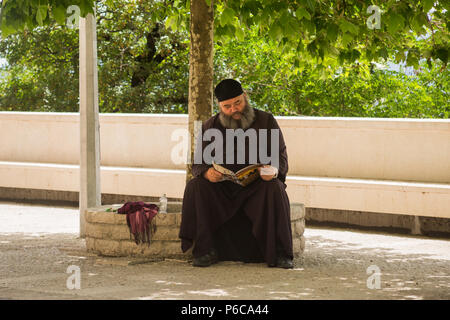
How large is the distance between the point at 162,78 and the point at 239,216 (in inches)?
542

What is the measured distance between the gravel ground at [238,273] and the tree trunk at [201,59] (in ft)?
5.32

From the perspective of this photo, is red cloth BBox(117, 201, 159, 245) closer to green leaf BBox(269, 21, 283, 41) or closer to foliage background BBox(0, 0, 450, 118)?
green leaf BBox(269, 21, 283, 41)

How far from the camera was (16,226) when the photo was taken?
10.9 meters

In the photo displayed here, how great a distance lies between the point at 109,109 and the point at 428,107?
8.54 m

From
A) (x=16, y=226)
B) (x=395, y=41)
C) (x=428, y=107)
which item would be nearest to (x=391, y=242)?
(x=395, y=41)

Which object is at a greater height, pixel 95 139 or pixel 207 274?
pixel 95 139

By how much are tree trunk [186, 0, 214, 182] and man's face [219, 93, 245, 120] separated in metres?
0.73

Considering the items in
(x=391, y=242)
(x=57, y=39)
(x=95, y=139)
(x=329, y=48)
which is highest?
(x=57, y=39)

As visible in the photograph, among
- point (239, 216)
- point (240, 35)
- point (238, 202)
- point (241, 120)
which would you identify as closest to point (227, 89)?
point (241, 120)

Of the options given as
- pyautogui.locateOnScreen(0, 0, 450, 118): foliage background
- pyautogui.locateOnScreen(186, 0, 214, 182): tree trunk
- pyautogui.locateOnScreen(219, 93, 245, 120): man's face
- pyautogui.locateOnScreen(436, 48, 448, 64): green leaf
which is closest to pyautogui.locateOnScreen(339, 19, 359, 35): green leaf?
pyautogui.locateOnScreen(436, 48, 448, 64): green leaf

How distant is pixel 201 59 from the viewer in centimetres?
849

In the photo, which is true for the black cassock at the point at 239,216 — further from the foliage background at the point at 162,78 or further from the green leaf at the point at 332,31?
the foliage background at the point at 162,78

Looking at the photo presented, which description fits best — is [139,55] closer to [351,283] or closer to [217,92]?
[217,92]

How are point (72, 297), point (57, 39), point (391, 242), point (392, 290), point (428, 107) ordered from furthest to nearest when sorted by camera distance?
point (428, 107), point (57, 39), point (391, 242), point (392, 290), point (72, 297)
